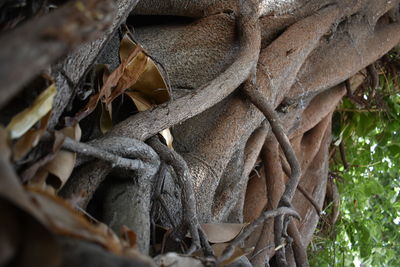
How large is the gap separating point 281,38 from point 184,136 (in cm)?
43

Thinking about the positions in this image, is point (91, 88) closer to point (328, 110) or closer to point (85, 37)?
point (85, 37)

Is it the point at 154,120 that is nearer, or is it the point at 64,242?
the point at 64,242

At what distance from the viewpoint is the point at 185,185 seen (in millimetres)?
990

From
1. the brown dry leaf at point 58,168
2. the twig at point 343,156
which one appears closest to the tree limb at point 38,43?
the brown dry leaf at point 58,168

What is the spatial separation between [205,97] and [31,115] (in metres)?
0.54

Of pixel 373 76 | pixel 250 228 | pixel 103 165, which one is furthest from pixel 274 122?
pixel 373 76

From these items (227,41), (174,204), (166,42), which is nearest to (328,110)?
(227,41)

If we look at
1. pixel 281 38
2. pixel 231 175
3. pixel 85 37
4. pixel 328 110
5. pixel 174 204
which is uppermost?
pixel 85 37

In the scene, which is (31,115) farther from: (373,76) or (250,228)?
(373,76)

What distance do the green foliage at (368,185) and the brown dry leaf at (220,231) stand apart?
1.25 metres

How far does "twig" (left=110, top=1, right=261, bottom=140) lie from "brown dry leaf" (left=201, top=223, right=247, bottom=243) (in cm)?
22

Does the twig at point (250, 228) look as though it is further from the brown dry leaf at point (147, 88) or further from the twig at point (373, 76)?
the twig at point (373, 76)

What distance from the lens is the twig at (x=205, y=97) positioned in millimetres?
1039

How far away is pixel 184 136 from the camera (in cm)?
130
